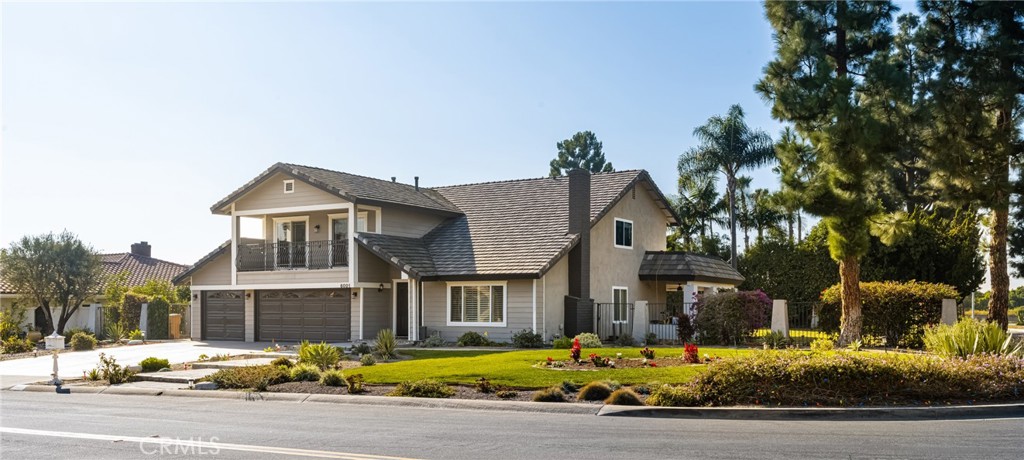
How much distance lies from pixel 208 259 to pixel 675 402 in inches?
1043

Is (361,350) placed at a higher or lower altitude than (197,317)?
lower

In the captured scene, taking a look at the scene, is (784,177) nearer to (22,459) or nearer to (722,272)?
(722,272)

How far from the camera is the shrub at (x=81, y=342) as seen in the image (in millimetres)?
32969

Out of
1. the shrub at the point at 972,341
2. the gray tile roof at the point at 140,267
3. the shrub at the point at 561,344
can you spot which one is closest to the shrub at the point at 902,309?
the shrub at the point at 972,341

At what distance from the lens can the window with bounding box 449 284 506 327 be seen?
104ft

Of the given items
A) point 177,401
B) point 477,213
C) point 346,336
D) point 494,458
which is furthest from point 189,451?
point 477,213

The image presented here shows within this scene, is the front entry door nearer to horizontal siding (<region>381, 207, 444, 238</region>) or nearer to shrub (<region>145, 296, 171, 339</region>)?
horizontal siding (<region>381, 207, 444, 238</region>)

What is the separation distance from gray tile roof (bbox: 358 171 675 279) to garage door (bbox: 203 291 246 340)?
713 cm

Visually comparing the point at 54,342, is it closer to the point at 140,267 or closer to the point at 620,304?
the point at 620,304

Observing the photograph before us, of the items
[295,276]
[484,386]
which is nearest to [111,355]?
[295,276]

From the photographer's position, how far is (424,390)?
1667 cm

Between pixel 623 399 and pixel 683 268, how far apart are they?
21746 mm

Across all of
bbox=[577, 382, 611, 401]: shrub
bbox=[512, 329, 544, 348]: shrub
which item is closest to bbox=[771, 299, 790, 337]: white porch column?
bbox=[512, 329, 544, 348]: shrub

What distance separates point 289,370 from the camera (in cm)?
1995
